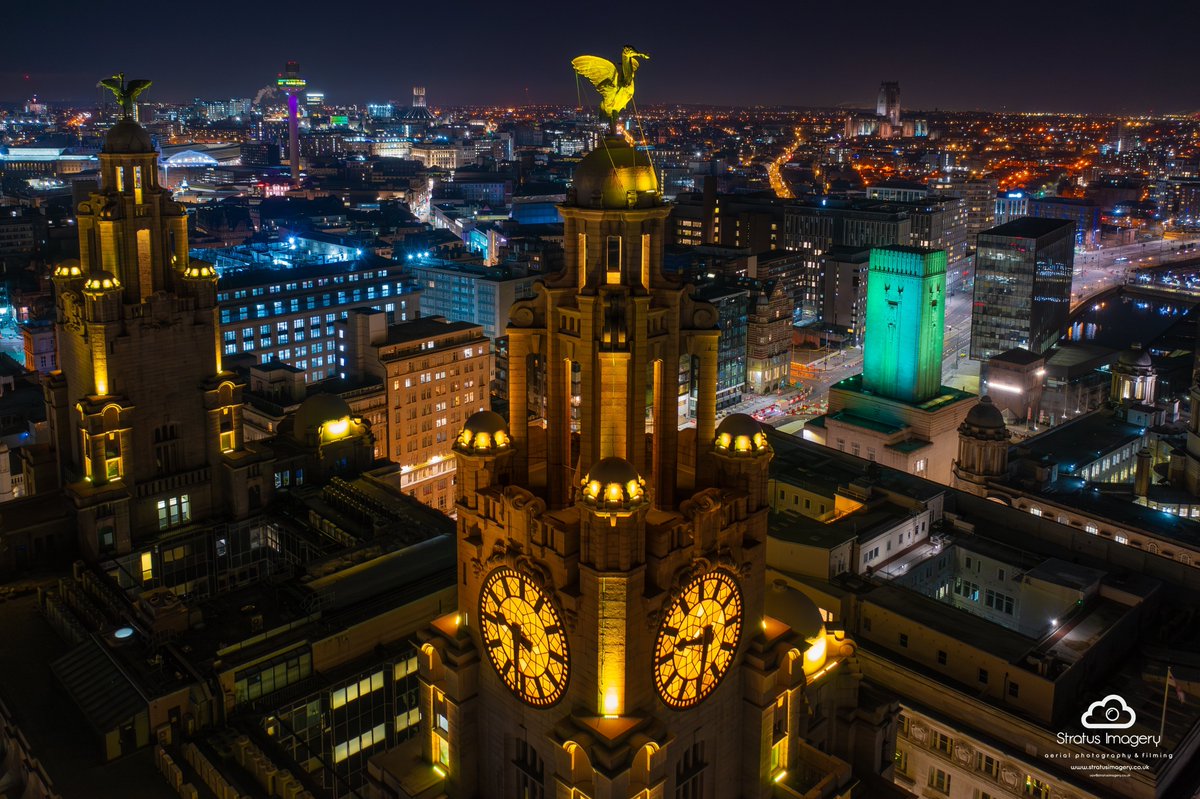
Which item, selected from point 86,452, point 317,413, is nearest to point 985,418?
point 317,413

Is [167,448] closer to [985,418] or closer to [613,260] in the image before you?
[613,260]

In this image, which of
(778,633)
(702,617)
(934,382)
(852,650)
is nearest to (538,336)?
(702,617)

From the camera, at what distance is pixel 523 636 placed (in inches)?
1117

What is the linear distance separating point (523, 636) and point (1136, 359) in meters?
113

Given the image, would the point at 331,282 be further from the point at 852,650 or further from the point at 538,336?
the point at 538,336

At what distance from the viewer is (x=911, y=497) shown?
79000 millimetres

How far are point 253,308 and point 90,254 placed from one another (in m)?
99.4

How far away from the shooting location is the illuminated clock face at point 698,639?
27.3m

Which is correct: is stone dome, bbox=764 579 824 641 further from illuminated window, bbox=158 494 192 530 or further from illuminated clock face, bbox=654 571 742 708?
illuminated window, bbox=158 494 192 530

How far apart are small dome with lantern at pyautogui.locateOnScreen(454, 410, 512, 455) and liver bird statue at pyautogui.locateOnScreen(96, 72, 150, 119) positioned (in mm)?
39718

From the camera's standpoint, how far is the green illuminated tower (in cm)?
11700

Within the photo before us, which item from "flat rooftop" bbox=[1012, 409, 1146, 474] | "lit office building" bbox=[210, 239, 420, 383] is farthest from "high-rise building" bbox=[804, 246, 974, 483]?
"lit office building" bbox=[210, 239, 420, 383]

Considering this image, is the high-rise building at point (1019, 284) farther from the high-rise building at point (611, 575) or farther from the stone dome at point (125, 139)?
the high-rise building at point (611, 575)

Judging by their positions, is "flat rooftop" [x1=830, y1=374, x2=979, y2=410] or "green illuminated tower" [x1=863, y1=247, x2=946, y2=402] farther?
"green illuminated tower" [x1=863, y1=247, x2=946, y2=402]
